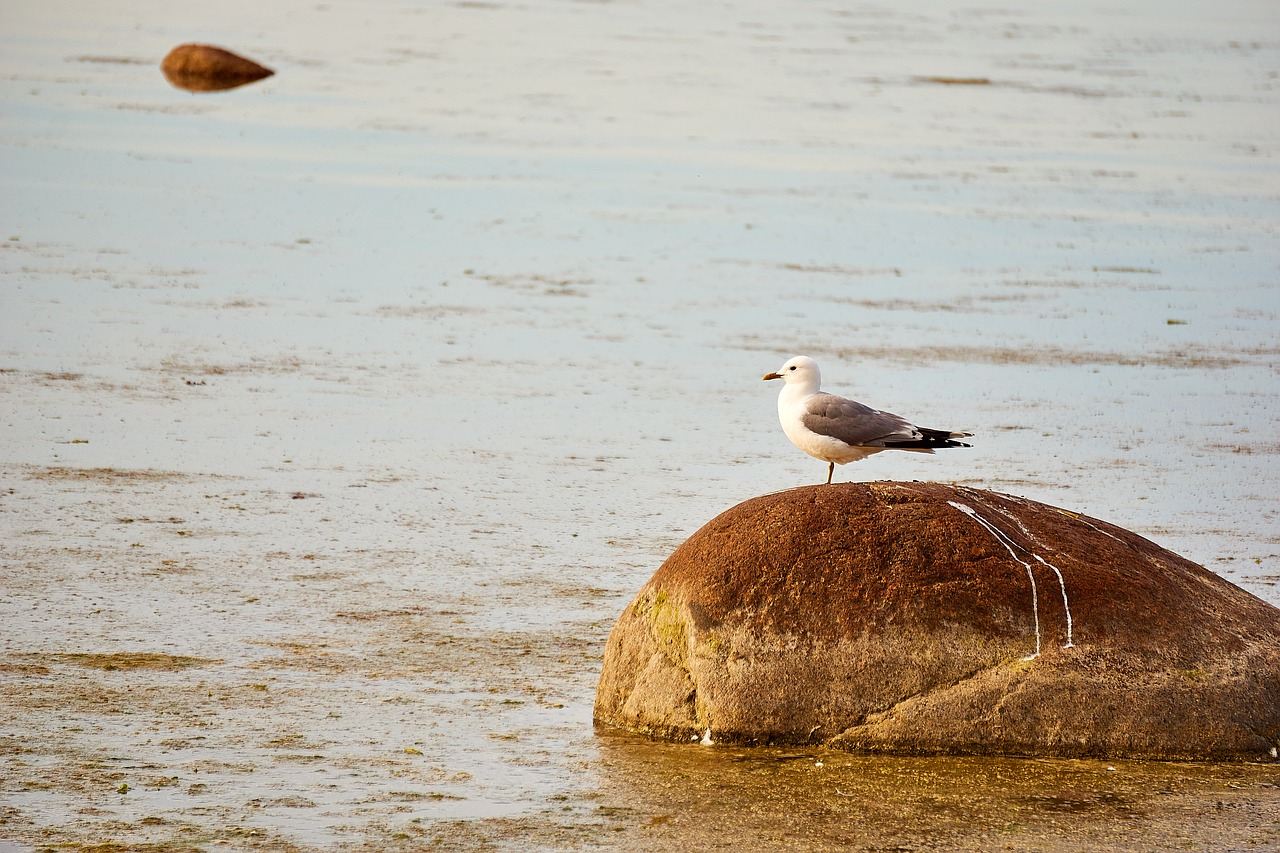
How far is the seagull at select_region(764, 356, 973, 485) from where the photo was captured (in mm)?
8367

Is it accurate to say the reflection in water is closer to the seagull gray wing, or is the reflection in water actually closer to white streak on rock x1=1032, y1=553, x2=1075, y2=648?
the seagull gray wing

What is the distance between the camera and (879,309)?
15.5 m

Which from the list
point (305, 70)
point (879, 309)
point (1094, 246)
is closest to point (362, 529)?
point (879, 309)

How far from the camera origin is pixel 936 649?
7086mm

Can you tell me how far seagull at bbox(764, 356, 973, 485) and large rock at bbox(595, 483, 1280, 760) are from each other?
93 centimetres

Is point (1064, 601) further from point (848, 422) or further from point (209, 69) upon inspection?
point (209, 69)

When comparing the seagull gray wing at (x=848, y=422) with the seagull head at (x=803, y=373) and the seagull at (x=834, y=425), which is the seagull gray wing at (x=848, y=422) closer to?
the seagull at (x=834, y=425)

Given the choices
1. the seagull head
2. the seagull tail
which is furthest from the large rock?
the seagull head

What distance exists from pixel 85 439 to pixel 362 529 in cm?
242

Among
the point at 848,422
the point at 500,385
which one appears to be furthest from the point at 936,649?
the point at 500,385

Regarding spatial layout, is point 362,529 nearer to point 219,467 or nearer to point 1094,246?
point 219,467

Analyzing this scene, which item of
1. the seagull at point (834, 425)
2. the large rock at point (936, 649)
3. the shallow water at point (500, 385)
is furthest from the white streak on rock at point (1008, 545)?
the seagull at point (834, 425)

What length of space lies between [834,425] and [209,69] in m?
22.9

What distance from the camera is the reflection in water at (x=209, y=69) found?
94.8 ft
